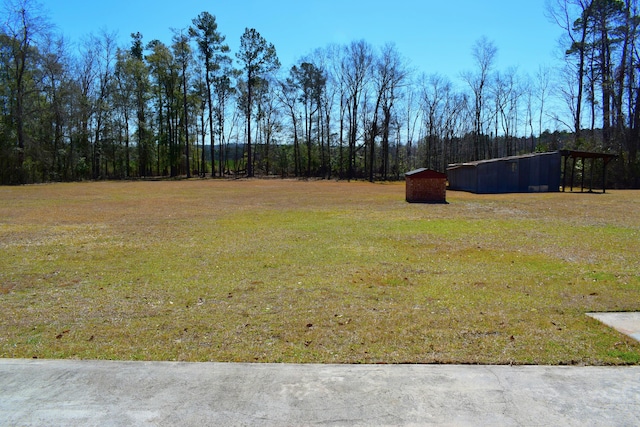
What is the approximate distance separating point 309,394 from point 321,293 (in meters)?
2.77

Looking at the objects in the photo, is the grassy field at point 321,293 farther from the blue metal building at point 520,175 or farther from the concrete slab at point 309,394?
the blue metal building at point 520,175

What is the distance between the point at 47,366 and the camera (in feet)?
10.9

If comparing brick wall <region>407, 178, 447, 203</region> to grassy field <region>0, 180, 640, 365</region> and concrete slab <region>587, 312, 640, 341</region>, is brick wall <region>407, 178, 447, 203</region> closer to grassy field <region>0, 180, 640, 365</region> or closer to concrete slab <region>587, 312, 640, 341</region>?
grassy field <region>0, 180, 640, 365</region>

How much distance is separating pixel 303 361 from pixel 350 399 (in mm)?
770

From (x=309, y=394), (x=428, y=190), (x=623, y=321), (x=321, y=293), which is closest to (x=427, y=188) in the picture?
(x=428, y=190)

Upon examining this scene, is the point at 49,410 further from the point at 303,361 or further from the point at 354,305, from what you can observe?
the point at 354,305

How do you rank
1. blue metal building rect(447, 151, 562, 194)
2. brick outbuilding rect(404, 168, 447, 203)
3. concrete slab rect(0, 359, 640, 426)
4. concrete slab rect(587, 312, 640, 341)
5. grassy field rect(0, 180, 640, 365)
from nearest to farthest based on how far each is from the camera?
concrete slab rect(0, 359, 640, 426), grassy field rect(0, 180, 640, 365), concrete slab rect(587, 312, 640, 341), brick outbuilding rect(404, 168, 447, 203), blue metal building rect(447, 151, 562, 194)

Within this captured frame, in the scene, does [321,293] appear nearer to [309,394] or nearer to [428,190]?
[309,394]

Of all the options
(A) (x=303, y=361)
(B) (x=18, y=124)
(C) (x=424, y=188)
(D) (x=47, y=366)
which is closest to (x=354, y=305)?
(A) (x=303, y=361)

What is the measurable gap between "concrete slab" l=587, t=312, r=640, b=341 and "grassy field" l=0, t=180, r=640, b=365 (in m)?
0.16

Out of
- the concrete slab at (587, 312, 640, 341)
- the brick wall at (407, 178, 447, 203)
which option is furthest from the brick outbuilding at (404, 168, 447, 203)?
the concrete slab at (587, 312, 640, 341)

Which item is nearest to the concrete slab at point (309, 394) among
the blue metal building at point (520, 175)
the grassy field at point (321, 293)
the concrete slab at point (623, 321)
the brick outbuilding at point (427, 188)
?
the grassy field at point (321, 293)

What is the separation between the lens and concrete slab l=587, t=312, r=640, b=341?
4107mm

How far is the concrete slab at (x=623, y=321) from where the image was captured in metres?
4.11
